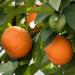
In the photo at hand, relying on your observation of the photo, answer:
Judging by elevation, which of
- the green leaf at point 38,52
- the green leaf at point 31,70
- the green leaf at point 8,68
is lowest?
the green leaf at point 31,70

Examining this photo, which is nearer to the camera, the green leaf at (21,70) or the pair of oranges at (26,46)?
the pair of oranges at (26,46)

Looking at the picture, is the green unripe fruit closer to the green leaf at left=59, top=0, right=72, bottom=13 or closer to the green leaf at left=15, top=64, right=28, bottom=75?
the green leaf at left=59, top=0, right=72, bottom=13

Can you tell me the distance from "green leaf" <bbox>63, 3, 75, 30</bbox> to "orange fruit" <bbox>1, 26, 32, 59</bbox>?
0.16 metres

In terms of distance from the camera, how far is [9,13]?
2.37 ft

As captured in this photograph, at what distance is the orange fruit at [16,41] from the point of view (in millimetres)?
734

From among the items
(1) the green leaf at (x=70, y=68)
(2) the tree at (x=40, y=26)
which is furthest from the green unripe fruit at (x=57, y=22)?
(1) the green leaf at (x=70, y=68)

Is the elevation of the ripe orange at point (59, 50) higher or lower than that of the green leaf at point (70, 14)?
lower

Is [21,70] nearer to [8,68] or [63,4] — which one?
[8,68]

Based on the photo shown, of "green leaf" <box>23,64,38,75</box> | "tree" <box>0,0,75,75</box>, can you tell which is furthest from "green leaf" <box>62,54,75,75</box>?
"green leaf" <box>23,64,38,75</box>

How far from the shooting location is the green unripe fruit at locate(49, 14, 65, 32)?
0.61m

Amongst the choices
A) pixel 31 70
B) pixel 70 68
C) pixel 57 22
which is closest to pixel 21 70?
pixel 31 70

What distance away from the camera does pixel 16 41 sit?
74 centimetres

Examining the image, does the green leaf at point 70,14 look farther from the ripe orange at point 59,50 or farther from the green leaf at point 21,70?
the green leaf at point 21,70

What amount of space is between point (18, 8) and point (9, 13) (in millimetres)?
40
